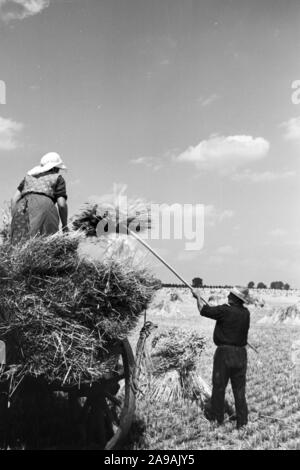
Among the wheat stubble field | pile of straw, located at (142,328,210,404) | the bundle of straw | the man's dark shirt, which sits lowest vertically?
A: the wheat stubble field

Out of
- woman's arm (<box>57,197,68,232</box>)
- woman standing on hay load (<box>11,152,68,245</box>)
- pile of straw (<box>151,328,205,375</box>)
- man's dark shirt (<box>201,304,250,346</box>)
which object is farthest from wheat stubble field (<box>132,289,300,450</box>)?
woman standing on hay load (<box>11,152,68,245</box>)

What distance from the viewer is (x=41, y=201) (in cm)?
480

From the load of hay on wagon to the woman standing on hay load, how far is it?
59 centimetres

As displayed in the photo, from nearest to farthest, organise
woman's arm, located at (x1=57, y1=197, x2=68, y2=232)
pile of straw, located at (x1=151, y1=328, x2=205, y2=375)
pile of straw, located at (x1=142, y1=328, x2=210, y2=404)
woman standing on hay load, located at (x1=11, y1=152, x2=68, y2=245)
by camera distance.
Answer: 1. woman standing on hay load, located at (x1=11, y1=152, x2=68, y2=245)
2. woman's arm, located at (x1=57, y1=197, x2=68, y2=232)
3. pile of straw, located at (x1=142, y1=328, x2=210, y2=404)
4. pile of straw, located at (x1=151, y1=328, x2=205, y2=375)

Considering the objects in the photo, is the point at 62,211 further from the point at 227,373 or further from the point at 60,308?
the point at 227,373

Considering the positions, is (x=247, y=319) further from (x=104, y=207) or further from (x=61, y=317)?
(x=61, y=317)

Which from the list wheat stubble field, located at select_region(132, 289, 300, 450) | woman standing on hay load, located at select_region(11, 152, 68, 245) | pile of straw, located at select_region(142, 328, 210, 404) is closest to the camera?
woman standing on hay load, located at select_region(11, 152, 68, 245)

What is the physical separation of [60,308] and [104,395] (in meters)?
1.40

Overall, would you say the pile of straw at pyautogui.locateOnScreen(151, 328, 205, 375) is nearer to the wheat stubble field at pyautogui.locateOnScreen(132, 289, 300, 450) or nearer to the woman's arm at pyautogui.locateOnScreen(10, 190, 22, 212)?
the wheat stubble field at pyautogui.locateOnScreen(132, 289, 300, 450)

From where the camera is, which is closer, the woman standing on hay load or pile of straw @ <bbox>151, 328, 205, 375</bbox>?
the woman standing on hay load

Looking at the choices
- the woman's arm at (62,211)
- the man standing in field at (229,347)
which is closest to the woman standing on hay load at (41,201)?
the woman's arm at (62,211)

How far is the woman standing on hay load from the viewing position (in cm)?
471
